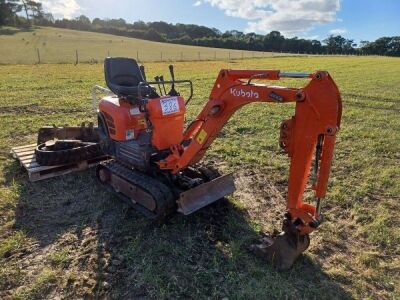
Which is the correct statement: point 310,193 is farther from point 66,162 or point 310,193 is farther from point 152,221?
point 66,162

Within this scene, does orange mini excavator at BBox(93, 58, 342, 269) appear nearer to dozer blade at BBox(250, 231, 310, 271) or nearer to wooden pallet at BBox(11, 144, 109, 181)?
dozer blade at BBox(250, 231, 310, 271)

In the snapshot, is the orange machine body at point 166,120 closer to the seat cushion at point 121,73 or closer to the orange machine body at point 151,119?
the orange machine body at point 151,119

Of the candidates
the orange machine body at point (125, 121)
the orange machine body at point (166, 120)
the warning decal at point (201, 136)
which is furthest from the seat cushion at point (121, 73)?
the warning decal at point (201, 136)

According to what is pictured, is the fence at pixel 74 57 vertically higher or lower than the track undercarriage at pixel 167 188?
lower

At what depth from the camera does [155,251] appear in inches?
182

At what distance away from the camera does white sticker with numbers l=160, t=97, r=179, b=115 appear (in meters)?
5.28

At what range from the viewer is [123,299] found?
3.86m

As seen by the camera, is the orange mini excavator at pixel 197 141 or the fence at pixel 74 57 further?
the fence at pixel 74 57

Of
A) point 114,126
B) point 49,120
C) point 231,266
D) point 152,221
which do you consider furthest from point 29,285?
point 49,120

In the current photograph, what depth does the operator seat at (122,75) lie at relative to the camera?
5.86m

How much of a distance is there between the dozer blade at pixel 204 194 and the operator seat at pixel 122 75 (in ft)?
6.18

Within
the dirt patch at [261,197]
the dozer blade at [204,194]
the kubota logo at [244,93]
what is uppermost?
the kubota logo at [244,93]

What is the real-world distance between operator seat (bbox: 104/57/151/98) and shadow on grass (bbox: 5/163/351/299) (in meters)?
1.75

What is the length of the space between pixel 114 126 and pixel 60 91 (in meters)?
10.9
